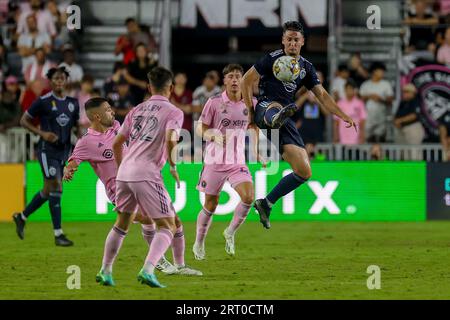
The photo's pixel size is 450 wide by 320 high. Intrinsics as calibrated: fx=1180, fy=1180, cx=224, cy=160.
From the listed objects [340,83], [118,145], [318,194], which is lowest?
[318,194]

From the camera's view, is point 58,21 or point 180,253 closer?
point 180,253

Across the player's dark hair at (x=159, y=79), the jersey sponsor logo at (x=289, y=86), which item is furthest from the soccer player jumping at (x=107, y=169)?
the jersey sponsor logo at (x=289, y=86)

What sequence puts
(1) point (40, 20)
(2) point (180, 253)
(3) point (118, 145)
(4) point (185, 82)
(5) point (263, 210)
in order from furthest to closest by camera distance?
(1) point (40, 20)
(4) point (185, 82)
(5) point (263, 210)
(2) point (180, 253)
(3) point (118, 145)

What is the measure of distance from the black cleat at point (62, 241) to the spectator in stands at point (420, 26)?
32.6 ft

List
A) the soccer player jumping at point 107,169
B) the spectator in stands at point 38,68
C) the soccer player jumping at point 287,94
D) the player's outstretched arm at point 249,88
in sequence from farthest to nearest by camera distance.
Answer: the spectator in stands at point 38,68
the player's outstretched arm at point 249,88
the soccer player jumping at point 287,94
the soccer player jumping at point 107,169

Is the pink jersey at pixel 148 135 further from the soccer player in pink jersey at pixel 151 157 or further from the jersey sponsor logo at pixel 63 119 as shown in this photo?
the jersey sponsor logo at pixel 63 119

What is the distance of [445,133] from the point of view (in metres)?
21.8

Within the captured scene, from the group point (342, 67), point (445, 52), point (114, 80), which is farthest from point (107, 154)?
point (342, 67)

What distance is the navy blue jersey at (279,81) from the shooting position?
542 inches

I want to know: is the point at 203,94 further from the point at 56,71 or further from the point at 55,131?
the point at 56,71

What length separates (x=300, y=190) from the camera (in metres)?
20.9

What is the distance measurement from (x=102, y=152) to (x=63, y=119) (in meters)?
3.10

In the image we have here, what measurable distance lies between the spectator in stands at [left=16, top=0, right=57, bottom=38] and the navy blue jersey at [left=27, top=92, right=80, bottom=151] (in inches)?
302

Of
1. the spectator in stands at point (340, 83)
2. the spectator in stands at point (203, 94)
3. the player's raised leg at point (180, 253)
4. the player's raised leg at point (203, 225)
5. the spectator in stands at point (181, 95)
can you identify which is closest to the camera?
the player's raised leg at point (180, 253)
